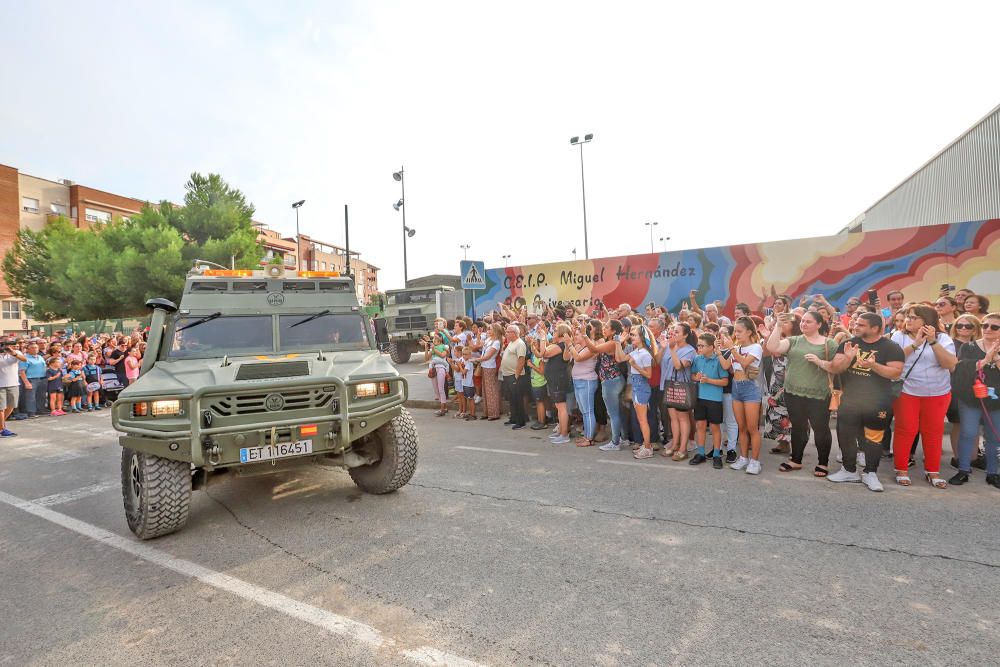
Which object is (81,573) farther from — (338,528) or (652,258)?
(652,258)

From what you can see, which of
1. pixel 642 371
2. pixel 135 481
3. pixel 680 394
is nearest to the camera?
pixel 135 481

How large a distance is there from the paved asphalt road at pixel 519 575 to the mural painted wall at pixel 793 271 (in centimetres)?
762

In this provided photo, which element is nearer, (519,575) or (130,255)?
(519,575)

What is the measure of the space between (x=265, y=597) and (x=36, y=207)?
6175cm

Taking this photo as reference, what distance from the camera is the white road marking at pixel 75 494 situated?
5.56 meters

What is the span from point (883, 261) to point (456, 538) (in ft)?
37.5

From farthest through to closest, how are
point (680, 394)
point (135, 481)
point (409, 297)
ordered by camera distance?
1. point (409, 297)
2. point (680, 394)
3. point (135, 481)

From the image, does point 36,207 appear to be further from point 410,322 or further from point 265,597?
point 265,597

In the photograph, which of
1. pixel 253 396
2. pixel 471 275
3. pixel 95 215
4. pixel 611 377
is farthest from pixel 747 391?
pixel 95 215

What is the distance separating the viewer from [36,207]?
4766 centimetres

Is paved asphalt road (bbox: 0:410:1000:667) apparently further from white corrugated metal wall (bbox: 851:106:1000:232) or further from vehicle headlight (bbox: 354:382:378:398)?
white corrugated metal wall (bbox: 851:106:1000:232)

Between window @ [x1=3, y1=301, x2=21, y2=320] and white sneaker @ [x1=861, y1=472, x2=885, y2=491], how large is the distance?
58658 mm

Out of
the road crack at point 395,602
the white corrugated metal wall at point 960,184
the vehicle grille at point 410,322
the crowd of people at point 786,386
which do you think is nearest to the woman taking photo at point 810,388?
the crowd of people at point 786,386

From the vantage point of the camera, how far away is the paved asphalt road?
2.71 meters
